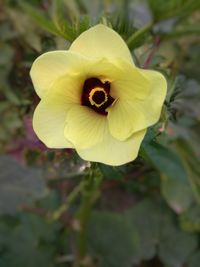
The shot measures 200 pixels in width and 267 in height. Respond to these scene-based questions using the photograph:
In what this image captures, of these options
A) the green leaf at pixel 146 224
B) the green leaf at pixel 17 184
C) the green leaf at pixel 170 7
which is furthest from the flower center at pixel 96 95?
the green leaf at pixel 146 224

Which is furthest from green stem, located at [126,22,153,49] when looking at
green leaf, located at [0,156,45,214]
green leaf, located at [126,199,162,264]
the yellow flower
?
green leaf, located at [126,199,162,264]

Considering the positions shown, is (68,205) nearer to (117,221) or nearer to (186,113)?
(117,221)

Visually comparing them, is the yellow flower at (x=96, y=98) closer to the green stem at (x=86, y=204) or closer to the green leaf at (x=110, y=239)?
the green stem at (x=86, y=204)

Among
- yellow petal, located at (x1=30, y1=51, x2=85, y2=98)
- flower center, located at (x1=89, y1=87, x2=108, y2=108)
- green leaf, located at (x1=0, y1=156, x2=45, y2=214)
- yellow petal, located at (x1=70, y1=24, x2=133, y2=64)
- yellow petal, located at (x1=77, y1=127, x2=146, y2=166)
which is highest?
yellow petal, located at (x1=70, y1=24, x2=133, y2=64)

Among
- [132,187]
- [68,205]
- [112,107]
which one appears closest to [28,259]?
[68,205]

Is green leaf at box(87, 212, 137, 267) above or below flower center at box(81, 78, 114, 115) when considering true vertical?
below

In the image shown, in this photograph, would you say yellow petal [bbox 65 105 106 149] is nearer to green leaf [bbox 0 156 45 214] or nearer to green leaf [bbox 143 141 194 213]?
green leaf [bbox 143 141 194 213]

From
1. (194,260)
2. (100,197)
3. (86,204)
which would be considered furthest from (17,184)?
(194,260)

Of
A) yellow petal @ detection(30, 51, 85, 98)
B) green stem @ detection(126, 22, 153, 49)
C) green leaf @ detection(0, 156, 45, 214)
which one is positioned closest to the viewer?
Answer: yellow petal @ detection(30, 51, 85, 98)
